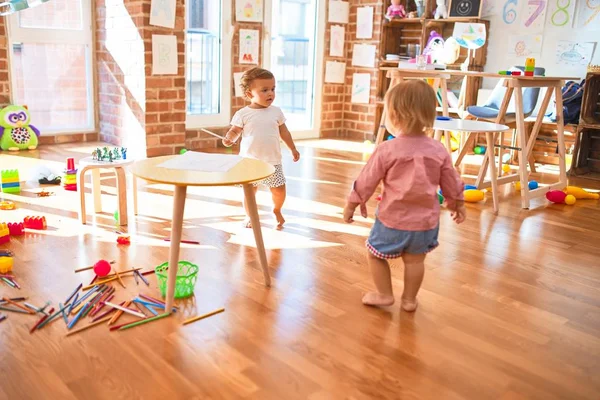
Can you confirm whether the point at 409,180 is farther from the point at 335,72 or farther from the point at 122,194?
the point at 335,72

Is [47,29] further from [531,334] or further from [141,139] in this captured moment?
[531,334]

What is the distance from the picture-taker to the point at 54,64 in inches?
191

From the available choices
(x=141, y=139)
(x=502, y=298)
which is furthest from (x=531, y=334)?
(x=141, y=139)

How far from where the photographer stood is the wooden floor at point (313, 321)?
1.52 meters

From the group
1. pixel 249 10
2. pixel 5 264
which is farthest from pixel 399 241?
pixel 249 10

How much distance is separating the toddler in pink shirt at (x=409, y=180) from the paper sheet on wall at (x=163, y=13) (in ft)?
10.00

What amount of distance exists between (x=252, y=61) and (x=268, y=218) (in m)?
2.67

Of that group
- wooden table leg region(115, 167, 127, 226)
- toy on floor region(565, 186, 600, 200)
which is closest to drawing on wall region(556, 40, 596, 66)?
toy on floor region(565, 186, 600, 200)

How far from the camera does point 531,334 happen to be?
185cm

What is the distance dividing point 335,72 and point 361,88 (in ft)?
1.02

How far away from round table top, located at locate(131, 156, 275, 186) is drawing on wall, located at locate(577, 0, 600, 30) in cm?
390

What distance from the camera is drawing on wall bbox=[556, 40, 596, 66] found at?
15.8 feet

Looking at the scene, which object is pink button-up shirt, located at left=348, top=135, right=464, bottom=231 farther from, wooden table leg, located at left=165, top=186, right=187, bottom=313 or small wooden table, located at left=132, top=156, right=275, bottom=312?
wooden table leg, located at left=165, top=186, right=187, bottom=313

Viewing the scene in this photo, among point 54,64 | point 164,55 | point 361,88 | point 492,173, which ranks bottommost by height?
point 492,173
